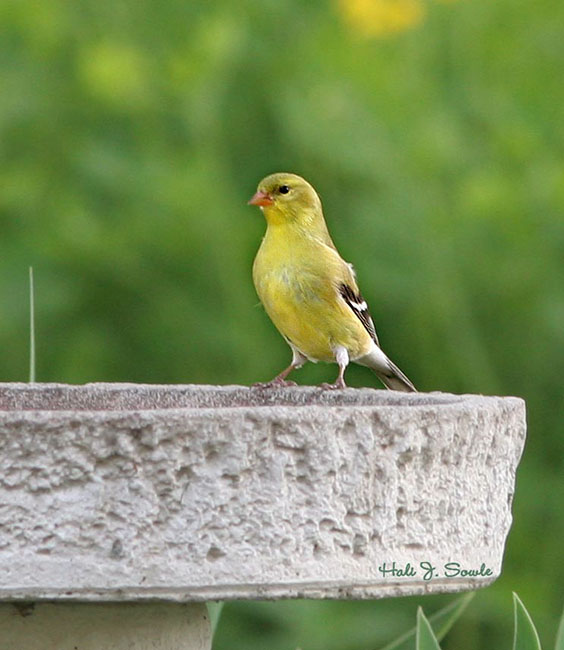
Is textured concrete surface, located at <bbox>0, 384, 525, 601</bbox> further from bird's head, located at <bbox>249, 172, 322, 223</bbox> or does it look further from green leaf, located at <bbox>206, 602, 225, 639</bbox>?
bird's head, located at <bbox>249, 172, 322, 223</bbox>

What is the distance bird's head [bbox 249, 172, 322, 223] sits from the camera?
4.18 metres

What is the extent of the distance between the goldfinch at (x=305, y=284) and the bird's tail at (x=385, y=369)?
0.11 meters

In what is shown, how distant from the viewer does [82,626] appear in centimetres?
252

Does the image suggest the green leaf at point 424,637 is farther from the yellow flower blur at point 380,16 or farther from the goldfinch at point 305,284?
the yellow flower blur at point 380,16

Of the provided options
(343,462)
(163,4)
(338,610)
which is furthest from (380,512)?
(163,4)

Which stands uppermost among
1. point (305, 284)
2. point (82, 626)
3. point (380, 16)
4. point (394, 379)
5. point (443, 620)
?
point (380, 16)

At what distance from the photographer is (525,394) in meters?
5.83

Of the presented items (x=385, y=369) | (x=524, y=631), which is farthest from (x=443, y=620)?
(x=385, y=369)

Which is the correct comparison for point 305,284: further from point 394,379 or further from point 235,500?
point 235,500

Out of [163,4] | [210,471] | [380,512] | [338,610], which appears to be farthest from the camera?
[163,4]

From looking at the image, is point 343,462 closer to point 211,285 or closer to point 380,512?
point 380,512

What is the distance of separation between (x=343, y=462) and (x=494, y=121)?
4.24 metres

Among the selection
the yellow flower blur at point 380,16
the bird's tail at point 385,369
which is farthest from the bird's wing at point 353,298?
the yellow flower blur at point 380,16
